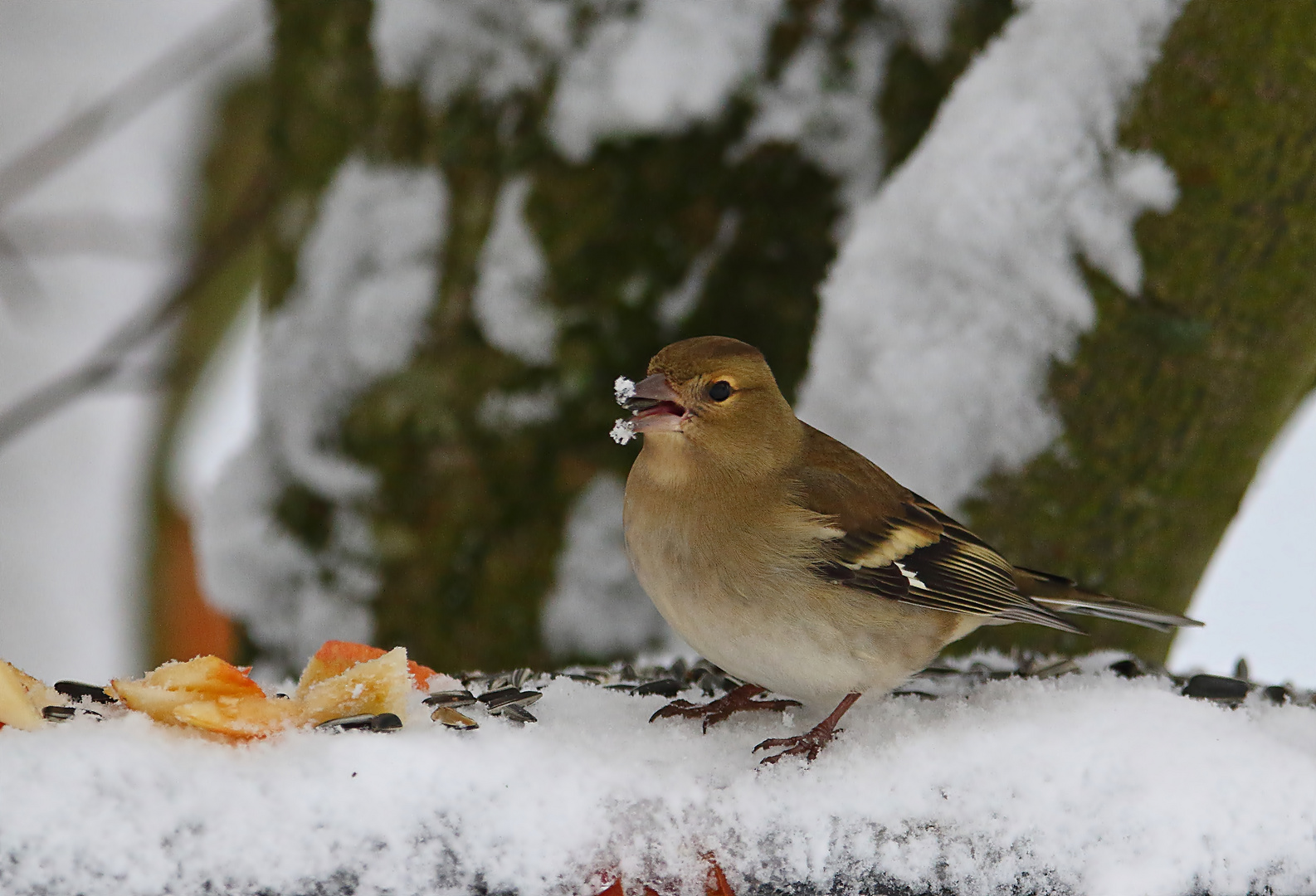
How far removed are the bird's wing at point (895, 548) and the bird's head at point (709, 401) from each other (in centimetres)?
13

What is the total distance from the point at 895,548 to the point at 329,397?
5.66ft

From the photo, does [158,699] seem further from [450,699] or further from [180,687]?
[450,699]

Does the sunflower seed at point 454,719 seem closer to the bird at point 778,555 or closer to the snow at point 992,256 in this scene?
the bird at point 778,555

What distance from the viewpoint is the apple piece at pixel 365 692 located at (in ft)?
5.93

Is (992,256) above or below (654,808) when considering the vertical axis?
above

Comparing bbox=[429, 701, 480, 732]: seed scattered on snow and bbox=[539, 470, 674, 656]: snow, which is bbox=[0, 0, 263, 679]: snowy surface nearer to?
bbox=[539, 470, 674, 656]: snow

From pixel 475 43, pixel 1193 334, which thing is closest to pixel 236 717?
pixel 475 43

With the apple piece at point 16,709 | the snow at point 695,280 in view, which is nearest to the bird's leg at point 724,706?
the apple piece at point 16,709

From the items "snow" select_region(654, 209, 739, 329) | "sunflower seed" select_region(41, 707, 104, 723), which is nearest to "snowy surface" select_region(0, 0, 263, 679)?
"snow" select_region(654, 209, 739, 329)

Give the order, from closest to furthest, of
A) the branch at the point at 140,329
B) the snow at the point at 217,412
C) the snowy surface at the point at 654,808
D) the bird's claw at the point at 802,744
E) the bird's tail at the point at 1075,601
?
the snowy surface at the point at 654,808 → the bird's claw at the point at 802,744 → the bird's tail at the point at 1075,601 → the branch at the point at 140,329 → the snow at the point at 217,412

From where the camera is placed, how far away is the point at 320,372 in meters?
3.27

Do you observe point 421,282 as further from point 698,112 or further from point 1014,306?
A: point 1014,306

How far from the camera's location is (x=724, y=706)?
2.16 meters

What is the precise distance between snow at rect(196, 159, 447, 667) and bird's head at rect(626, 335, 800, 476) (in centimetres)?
124
